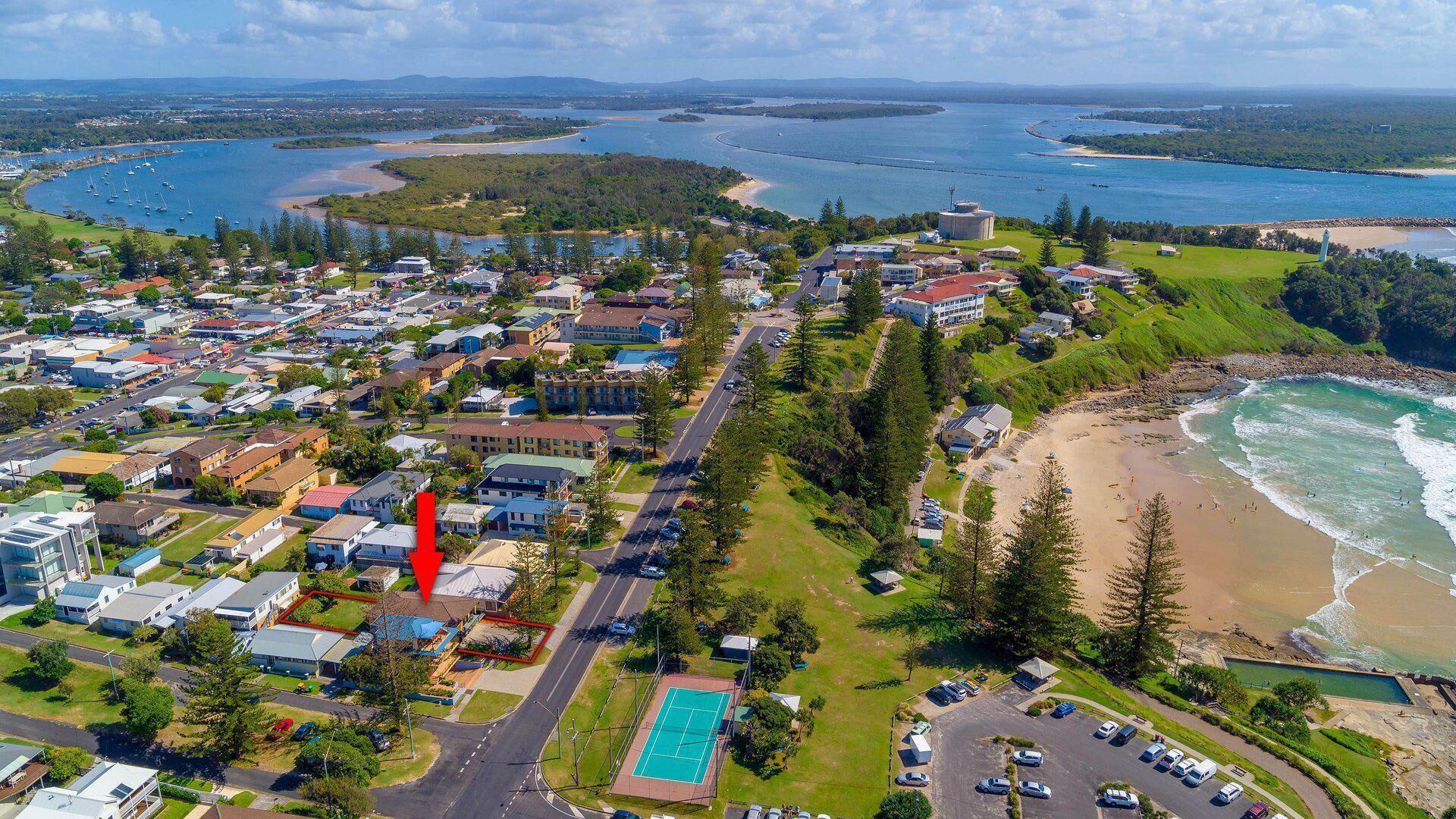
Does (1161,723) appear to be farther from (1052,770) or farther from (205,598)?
(205,598)

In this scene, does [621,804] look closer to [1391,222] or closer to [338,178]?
[1391,222]

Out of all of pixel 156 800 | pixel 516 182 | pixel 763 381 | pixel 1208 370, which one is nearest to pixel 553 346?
pixel 763 381

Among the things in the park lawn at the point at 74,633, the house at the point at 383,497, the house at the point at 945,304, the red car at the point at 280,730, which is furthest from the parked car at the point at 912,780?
the house at the point at 945,304

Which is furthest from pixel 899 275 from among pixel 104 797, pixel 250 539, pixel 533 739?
pixel 104 797

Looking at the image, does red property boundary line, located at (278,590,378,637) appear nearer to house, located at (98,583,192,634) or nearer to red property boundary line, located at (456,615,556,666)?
house, located at (98,583,192,634)

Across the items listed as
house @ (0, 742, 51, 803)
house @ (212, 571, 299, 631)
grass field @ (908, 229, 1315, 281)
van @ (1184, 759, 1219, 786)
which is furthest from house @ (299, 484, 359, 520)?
grass field @ (908, 229, 1315, 281)

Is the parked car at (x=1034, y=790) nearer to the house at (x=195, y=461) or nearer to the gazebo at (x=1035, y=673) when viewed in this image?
the gazebo at (x=1035, y=673)
